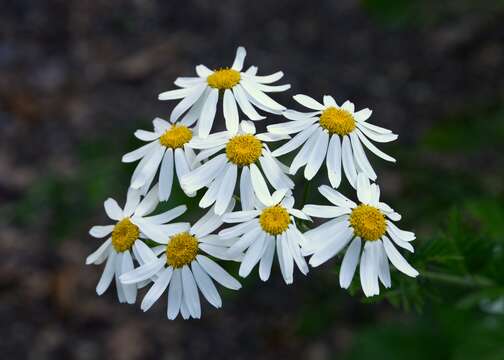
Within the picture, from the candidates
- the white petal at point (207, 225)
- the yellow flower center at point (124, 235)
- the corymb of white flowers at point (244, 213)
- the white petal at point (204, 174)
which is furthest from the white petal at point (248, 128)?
the yellow flower center at point (124, 235)

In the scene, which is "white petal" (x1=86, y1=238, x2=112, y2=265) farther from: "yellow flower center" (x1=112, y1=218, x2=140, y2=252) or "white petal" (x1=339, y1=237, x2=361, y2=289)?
"white petal" (x1=339, y1=237, x2=361, y2=289)

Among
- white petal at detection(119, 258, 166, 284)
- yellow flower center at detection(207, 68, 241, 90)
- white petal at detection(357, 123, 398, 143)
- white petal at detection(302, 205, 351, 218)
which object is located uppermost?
yellow flower center at detection(207, 68, 241, 90)

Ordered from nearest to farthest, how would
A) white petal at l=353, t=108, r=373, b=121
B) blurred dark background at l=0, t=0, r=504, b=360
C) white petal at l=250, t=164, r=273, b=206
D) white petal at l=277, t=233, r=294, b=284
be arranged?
white petal at l=277, t=233, r=294, b=284
white petal at l=250, t=164, r=273, b=206
white petal at l=353, t=108, r=373, b=121
blurred dark background at l=0, t=0, r=504, b=360

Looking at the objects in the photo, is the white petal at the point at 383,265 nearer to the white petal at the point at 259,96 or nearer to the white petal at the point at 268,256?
the white petal at the point at 268,256

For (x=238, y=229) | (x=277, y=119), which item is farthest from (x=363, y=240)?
(x=277, y=119)

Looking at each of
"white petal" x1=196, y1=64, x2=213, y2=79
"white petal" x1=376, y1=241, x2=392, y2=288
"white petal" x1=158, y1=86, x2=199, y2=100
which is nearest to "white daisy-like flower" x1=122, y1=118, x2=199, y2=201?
"white petal" x1=158, y1=86, x2=199, y2=100

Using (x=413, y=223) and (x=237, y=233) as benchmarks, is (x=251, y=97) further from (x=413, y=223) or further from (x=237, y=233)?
(x=413, y=223)

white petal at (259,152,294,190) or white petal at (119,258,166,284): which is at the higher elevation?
white petal at (259,152,294,190)

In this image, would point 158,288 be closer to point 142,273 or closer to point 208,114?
point 142,273
